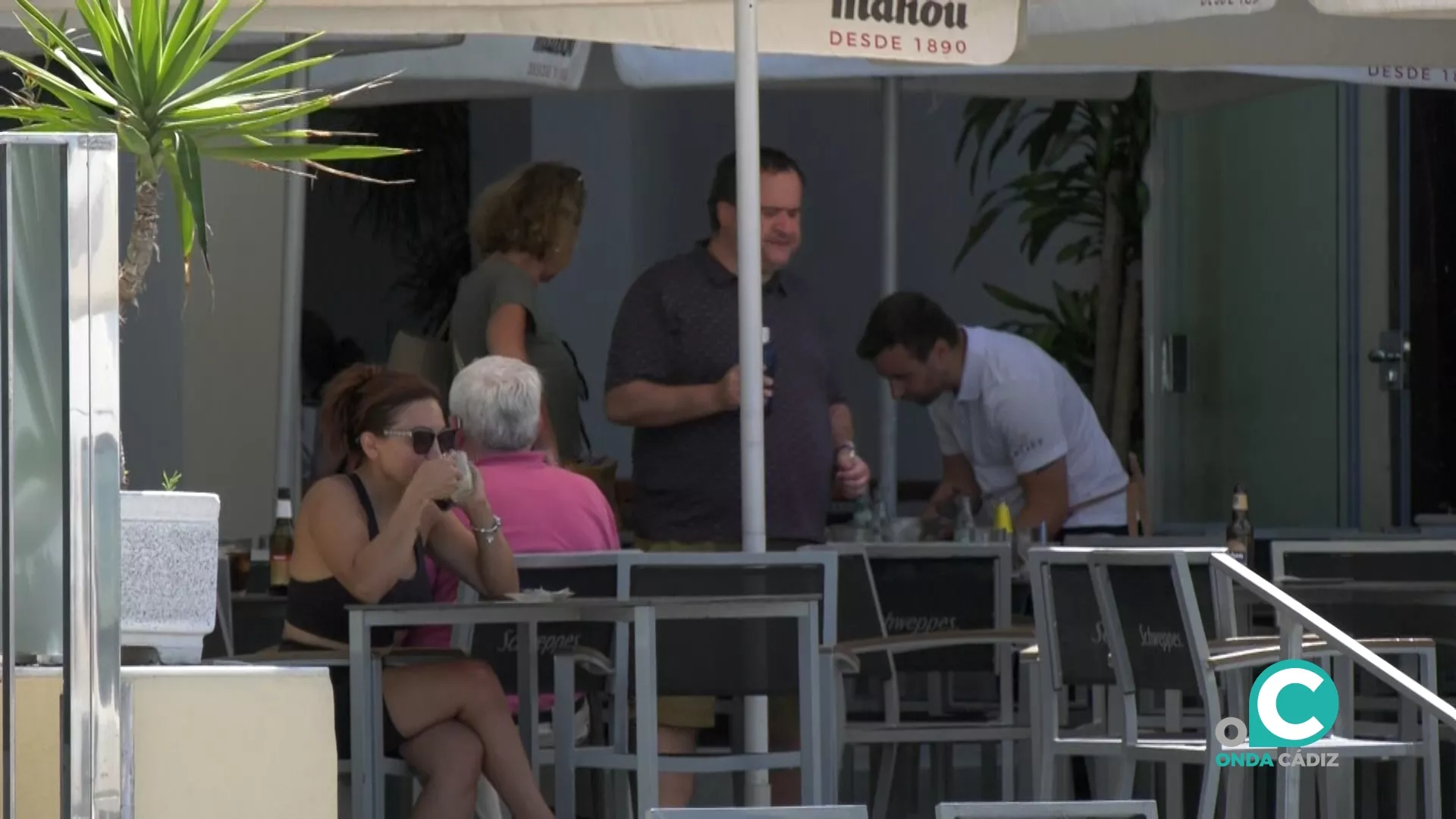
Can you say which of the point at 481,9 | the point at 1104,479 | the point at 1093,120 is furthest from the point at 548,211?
the point at 1093,120

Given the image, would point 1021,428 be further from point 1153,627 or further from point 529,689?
point 529,689

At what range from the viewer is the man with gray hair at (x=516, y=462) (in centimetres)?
527

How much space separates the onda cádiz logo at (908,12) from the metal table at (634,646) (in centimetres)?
122

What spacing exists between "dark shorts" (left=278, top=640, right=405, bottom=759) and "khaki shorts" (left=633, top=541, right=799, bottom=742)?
0.56m

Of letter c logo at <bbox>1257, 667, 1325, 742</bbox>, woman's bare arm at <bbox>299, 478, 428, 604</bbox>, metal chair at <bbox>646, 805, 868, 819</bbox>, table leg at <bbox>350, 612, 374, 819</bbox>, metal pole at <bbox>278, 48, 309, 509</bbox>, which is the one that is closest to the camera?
metal chair at <bbox>646, 805, 868, 819</bbox>

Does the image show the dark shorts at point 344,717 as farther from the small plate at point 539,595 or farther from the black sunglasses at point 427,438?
the black sunglasses at point 427,438

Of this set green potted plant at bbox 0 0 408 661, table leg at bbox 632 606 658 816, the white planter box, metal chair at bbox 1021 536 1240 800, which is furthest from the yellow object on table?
the white planter box

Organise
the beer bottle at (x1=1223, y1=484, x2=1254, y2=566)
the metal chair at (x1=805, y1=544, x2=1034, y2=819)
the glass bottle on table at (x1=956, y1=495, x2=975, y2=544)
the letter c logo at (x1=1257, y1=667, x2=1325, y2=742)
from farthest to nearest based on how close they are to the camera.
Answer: the glass bottle on table at (x1=956, y1=495, x2=975, y2=544), the beer bottle at (x1=1223, y1=484, x2=1254, y2=566), the metal chair at (x1=805, y1=544, x2=1034, y2=819), the letter c logo at (x1=1257, y1=667, x2=1325, y2=742)

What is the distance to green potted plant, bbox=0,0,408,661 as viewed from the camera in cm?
309

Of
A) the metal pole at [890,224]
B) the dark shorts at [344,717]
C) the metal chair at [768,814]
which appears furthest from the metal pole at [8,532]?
Result: the metal pole at [890,224]

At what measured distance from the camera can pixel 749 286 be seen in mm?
5074

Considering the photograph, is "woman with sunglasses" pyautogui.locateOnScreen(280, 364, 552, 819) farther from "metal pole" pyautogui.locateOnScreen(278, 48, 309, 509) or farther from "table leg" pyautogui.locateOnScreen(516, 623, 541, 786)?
"metal pole" pyautogui.locateOnScreen(278, 48, 309, 509)

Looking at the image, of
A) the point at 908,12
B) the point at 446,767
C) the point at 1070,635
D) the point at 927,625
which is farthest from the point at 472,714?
the point at 908,12

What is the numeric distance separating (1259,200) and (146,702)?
7.82 metres
